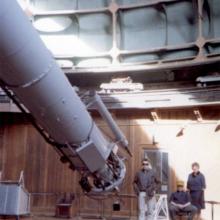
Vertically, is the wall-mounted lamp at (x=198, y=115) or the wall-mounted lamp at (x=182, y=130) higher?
the wall-mounted lamp at (x=198, y=115)

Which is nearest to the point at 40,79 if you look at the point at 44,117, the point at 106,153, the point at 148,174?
the point at 44,117

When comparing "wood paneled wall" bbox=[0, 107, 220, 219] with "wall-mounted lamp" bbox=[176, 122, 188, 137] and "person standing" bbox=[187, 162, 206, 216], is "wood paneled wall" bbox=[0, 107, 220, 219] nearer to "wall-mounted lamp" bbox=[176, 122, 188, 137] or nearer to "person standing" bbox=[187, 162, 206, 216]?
"wall-mounted lamp" bbox=[176, 122, 188, 137]

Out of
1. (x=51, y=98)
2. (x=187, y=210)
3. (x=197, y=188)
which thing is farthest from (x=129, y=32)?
(x=51, y=98)

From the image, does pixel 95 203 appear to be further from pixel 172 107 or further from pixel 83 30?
pixel 83 30

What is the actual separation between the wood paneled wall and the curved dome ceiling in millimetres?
1838

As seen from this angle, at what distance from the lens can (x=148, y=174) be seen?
995cm

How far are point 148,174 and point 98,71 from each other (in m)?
4.89

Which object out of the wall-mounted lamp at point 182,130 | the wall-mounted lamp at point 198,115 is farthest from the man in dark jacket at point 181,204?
the wall-mounted lamp at point 198,115

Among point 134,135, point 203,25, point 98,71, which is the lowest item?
point 134,135

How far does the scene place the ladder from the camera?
Result: 32.3 feet

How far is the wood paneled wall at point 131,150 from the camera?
11766 millimetres

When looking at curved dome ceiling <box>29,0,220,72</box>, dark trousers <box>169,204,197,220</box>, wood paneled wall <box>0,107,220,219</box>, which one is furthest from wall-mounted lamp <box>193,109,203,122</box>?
dark trousers <box>169,204,197,220</box>

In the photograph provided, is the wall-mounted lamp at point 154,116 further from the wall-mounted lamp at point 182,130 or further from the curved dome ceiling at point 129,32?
the curved dome ceiling at point 129,32

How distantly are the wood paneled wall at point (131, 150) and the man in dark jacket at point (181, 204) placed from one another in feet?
5.39
